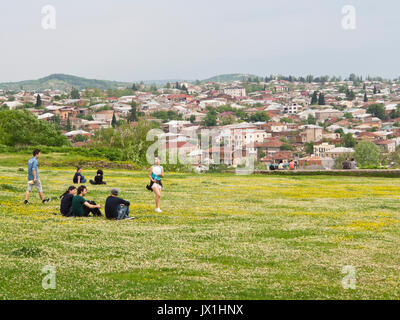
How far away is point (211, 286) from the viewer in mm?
9883

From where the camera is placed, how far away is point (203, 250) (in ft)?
42.3

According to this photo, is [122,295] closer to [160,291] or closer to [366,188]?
[160,291]

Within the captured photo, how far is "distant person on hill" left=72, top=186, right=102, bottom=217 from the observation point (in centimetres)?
1723

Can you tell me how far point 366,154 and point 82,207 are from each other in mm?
132347

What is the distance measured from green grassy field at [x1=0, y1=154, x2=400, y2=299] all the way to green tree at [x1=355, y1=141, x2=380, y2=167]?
120113 millimetres

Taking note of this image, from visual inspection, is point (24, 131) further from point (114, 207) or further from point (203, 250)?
point (203, 250)

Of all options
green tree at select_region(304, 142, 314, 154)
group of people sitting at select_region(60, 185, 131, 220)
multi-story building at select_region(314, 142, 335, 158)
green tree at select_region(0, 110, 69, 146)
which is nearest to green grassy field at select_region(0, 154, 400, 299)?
group of people sitting at select_region(60, 185, 131, 220)

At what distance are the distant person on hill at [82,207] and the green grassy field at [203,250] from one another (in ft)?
1.83

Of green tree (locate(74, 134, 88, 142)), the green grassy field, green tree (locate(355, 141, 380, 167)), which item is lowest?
green tree (locate(355, 141, 380, 167))

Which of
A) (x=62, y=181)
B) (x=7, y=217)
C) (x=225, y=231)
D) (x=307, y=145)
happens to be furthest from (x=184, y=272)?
(x=307, y=145)

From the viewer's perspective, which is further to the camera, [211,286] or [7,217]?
[7,217]

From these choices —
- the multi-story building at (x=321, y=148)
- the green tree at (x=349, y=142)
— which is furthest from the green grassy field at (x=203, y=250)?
the green tree at (x=349, y=142)

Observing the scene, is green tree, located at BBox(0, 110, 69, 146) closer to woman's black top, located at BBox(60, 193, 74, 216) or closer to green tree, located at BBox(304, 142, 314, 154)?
woman's black top, located at BBox(60, 193, 74, 216)

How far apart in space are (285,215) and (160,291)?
10803mm
